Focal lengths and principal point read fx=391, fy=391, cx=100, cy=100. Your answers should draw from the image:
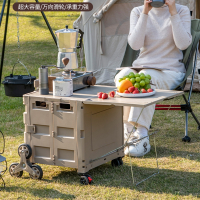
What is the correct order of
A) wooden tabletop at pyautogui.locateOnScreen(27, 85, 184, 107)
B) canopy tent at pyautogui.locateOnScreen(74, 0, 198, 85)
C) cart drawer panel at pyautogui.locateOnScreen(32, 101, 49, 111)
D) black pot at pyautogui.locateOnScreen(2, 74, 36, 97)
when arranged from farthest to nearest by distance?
canopy tent at pyautogui.locateOnScreen(74, 0, 198, 85) < black pot at pyautogui.locateOnScreen(2, 74, 36, 97) < cart drawer panel at pyautogui.locateOnScreen(32, 101, 49, 111) < wooden tabletop at pyautogui.locateOnScreen(27, 85, 184, 107)

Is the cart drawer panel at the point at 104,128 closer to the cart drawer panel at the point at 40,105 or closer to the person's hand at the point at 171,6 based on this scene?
the cart drawer panel at the point at 40,105

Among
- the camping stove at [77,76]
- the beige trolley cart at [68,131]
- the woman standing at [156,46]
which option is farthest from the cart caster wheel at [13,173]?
the woman standing at [156,46]

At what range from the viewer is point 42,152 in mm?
2684

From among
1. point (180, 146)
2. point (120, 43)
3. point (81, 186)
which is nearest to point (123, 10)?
point (120, 43)

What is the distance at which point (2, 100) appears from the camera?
A: 510 cm

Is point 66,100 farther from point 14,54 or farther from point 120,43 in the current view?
point 14,54

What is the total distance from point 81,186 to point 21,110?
89.0 inches

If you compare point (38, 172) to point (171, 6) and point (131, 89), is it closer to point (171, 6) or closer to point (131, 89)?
point (131, 89)

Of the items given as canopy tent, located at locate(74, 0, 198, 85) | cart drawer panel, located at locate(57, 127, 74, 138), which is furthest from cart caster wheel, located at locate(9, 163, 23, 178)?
canopy tent, located at locate(74, 0, 198, 85)

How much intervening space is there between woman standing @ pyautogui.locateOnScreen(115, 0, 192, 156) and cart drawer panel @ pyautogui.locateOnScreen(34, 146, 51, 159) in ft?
2.36

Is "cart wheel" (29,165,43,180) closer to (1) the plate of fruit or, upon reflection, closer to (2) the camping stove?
(2) the camping stove

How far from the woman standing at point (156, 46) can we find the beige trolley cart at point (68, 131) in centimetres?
43

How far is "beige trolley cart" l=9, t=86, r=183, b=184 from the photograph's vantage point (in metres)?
2.53

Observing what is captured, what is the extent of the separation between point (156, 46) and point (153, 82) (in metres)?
0.41
